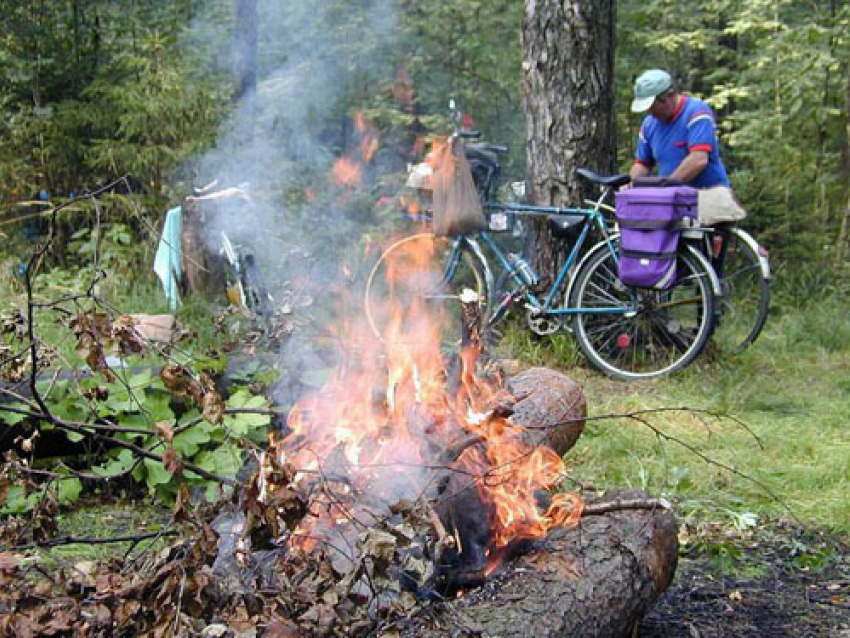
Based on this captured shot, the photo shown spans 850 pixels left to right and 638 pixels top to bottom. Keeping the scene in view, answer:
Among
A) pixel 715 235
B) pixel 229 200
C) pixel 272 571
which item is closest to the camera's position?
pixel 272 571

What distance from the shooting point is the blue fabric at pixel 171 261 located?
299 inches

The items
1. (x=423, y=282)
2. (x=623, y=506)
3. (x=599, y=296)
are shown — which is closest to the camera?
(x=623, y=506)

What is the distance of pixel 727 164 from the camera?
11891 mm

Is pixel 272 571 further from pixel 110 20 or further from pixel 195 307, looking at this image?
pixel 110 20

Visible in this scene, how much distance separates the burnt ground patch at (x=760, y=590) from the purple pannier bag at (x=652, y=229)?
269cm

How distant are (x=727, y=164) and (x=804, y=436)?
6.87 meters

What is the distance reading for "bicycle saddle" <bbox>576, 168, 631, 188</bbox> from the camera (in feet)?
23.5

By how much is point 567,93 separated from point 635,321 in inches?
70.4

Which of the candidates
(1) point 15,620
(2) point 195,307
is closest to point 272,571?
(1) point 15,620

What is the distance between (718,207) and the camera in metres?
6.89

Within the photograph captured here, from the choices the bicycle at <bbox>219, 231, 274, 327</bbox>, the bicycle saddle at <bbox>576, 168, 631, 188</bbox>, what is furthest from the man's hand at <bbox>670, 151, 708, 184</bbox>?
the bicycle at <bbox>219, 231, 274, 327</bbox>

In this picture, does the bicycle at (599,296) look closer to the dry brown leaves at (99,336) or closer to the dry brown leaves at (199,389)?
the dry brown leaves at (99,336)

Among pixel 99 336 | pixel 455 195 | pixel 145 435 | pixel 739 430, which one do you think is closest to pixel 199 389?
pixel 99 336

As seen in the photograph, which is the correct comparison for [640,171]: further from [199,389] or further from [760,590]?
[199,389]
